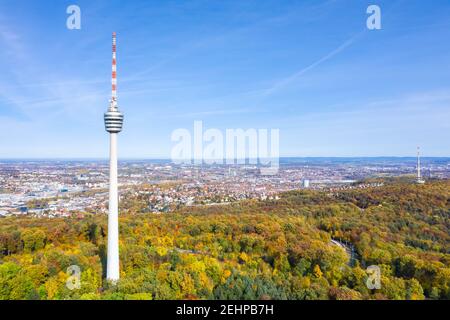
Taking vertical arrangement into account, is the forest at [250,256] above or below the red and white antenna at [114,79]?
below

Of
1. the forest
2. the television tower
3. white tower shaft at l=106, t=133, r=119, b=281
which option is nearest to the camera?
the forest

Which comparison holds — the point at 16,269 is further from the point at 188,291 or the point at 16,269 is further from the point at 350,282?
the point at 350,282

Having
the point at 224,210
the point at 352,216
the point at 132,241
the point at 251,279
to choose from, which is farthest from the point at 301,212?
the point at 251,279

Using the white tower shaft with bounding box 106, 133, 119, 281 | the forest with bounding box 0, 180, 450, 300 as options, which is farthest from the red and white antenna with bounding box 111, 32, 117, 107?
the forest with bounding box 0, 180, 450, 300

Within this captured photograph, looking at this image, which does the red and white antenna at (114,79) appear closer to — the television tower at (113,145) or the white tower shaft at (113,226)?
the television tower at (113,145)

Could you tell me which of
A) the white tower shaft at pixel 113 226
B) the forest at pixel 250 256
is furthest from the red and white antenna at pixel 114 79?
the forest at pixel 250 256

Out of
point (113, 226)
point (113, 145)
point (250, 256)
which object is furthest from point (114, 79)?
point (250, 256)

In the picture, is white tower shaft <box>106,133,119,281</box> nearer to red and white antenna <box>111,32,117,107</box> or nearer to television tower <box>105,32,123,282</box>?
television tower <box>105,32,123,282</box>

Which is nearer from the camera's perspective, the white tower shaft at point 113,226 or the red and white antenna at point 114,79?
the white tower shaft at point 113,226
